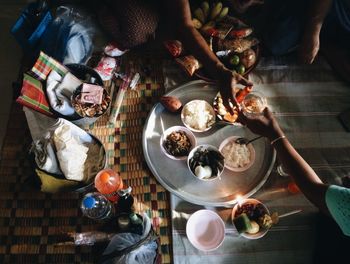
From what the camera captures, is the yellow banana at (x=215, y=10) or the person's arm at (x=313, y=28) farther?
the yellow banana at (x=215, y=10)

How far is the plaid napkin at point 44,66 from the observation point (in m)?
1.50

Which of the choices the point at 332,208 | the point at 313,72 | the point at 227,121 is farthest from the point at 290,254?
the point at 313,72

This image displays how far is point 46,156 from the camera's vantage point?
4.42 feet

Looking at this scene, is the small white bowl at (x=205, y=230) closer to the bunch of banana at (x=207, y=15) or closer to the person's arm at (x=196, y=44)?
the person's arm at (x=196, y=44)

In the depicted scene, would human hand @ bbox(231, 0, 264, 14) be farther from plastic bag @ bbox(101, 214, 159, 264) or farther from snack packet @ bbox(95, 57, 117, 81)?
plastic bag @ bbox(101, 214, 159, 264)

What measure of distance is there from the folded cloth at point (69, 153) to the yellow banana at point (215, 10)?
106 cm

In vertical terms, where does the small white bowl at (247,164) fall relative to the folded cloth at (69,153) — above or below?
below

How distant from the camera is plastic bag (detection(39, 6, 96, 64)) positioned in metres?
1.73

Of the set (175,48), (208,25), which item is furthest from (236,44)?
(175,48)

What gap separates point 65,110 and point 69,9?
2.43 ft

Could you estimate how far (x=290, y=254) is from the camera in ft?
4.66

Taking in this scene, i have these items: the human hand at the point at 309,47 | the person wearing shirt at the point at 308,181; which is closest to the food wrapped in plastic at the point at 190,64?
the person wearing shirt at the point at 308,181

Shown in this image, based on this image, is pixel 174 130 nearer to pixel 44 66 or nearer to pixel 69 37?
pixel 44 66

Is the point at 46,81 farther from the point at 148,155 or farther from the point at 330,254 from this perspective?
the point at 330,254
